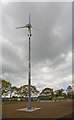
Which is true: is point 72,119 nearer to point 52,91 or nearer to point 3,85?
point 3,85

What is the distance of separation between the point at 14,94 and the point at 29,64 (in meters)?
39.5

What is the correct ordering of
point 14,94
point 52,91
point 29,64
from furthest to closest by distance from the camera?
point 52,91, point 14,94, point 29,64

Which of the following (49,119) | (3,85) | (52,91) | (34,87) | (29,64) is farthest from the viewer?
(52,91)

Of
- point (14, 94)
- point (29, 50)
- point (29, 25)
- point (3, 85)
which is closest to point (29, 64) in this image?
point (29, 50)

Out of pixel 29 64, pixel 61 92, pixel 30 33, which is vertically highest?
pixel 30 33

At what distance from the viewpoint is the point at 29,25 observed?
2030 centimetres

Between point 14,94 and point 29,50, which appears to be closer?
point 29,50

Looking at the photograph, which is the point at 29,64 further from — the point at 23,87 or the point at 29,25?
the point at 23,87

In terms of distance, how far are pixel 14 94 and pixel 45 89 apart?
2348cm

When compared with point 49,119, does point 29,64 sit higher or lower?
higher

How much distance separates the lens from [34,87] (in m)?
61.4

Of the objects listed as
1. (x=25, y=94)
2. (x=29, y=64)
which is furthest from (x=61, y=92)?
(x=29, y=64)

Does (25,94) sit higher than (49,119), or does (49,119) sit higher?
(49,119)

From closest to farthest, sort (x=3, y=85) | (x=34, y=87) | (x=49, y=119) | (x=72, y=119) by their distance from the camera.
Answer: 1. (x=72, y=119)
2. (x=49, y=119)
3. (x=3, y=85)
4. (x=34, y=87)
